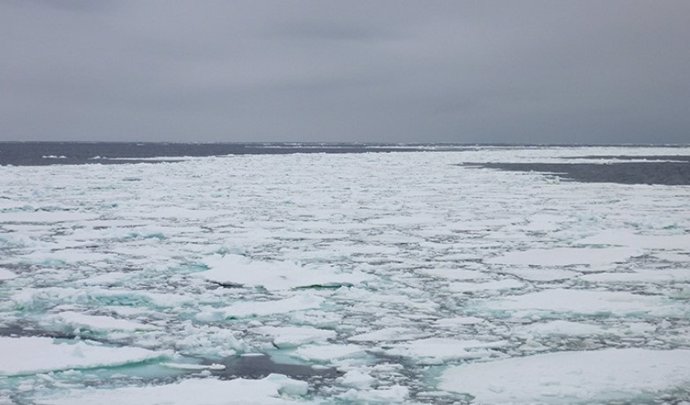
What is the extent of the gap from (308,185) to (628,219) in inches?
426

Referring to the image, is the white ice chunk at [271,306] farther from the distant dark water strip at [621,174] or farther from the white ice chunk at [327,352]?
the distant dark water strip at [621,174]

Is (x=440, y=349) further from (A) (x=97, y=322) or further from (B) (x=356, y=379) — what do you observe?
(A) (x=97, y=322)

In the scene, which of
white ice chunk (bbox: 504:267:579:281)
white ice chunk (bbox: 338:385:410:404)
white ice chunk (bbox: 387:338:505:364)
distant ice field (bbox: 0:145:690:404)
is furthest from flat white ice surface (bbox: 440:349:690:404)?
white ice chunk (bbox: 504:267:579:281)

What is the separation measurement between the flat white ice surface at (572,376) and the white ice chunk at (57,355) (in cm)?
189

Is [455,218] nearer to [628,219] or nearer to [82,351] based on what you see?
[628,219]

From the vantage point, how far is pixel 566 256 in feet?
27.9

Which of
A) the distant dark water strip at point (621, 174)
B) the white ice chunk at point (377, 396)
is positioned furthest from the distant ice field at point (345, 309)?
the distant dark water strip at point (621, 174)

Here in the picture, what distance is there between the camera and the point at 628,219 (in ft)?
39.5

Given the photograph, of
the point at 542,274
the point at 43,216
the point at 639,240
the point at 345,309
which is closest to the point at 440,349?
the point at 345,309

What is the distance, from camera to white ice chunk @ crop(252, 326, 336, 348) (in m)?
4.93

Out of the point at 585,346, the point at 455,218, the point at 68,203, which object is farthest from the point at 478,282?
the point at 68,203

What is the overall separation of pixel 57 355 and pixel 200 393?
45.0 inches

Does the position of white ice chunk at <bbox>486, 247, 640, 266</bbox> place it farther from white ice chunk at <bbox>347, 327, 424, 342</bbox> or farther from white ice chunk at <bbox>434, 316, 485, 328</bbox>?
white ice chunk at <bbox>347, 327, 424, 342</bbox>

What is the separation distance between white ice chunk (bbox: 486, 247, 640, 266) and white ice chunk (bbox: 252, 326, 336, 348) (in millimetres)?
3432
